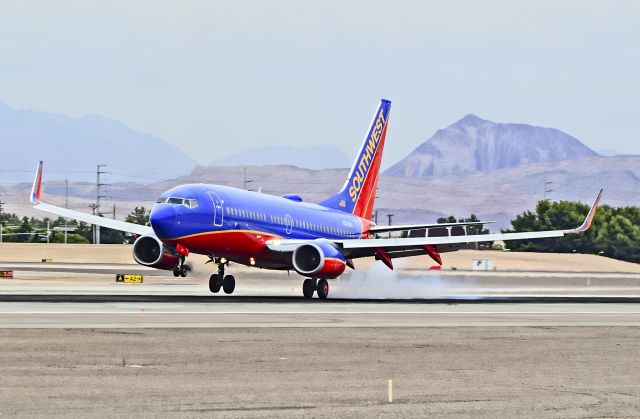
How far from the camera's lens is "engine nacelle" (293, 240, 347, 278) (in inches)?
1886

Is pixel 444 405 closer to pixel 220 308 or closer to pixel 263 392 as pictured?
pixel 263 392

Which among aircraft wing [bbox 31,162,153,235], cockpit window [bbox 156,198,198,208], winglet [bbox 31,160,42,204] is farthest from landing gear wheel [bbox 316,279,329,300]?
winglet [bbox 31,160,42,204]

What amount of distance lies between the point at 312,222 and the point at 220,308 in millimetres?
17994

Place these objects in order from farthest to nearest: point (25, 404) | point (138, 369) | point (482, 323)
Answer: point (482, 323)
point (138, 369)
point (25, 404)

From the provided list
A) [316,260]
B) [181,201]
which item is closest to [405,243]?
[316,260]

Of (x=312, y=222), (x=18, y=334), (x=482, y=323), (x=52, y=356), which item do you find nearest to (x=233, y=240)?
(x=312, y=222)

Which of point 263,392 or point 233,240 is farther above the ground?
point 233,240

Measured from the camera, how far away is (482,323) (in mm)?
32062

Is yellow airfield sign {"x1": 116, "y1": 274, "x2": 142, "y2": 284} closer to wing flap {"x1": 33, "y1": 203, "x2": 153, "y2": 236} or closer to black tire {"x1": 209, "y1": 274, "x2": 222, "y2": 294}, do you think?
wing flap {"x1": 33, "y1": 203, "x2": 153, "y2": 236}

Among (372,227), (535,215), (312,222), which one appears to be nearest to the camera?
(312,222)

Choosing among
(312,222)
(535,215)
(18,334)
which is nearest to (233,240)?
(312,222)

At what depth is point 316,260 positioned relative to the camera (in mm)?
48125

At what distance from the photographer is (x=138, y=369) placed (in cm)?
1927

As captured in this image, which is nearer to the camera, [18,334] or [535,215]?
[18,334]
